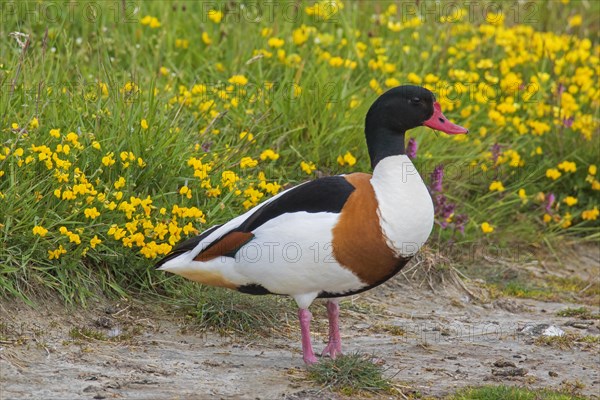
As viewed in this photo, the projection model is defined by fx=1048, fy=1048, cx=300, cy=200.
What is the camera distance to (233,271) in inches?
192

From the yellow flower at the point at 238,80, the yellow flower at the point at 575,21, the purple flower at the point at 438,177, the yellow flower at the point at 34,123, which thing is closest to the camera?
the yellow flower at the point at 34,123

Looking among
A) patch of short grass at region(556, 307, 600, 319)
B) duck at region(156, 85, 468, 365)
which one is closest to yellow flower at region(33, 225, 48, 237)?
duck at region(156, 85, 468, 365)

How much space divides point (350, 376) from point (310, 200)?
81 cm

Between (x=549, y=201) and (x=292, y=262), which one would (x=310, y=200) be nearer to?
(x=292, y=262)

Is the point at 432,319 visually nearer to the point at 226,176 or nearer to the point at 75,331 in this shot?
the point at 226,176

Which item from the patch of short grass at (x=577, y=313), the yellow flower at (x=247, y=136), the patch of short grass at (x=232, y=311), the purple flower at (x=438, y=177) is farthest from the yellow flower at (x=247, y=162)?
the patch of short grass at (x=577, y=313)

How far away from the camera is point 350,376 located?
4.61m

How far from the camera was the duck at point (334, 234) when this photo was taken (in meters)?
4.60

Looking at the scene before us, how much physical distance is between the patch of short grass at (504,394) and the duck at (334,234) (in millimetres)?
627

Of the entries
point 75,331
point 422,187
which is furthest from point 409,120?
point 75,331

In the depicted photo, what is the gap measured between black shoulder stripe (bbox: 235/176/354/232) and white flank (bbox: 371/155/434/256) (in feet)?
0.53

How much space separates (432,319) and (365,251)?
4.98ft

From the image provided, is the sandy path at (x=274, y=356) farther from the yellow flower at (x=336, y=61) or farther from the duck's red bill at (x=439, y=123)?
the yellow flower at (x=336, y=61)

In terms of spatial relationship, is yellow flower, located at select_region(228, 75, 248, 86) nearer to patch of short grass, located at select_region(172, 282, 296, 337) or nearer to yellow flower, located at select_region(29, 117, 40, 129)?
yellow flower, located at select_region(29, 117, 40, 129)
